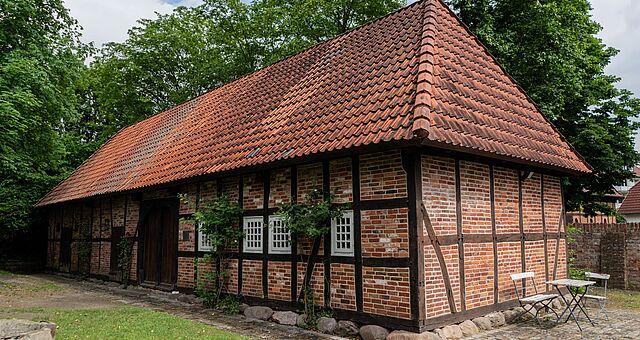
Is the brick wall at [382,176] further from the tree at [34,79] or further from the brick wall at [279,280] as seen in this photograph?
the tree at [34,79]

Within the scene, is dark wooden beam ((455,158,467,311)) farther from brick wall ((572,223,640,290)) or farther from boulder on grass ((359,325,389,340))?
brick wall ((572,223,640,290))

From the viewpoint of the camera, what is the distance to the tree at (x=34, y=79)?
14258 mm

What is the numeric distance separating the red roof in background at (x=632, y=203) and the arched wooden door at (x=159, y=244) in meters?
28.7

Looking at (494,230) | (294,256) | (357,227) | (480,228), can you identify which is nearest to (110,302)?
(294,256)

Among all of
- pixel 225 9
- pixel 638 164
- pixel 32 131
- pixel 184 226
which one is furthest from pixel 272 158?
pixel 225 9

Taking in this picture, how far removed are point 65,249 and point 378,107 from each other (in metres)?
15.0

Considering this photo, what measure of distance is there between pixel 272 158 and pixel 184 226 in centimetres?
420

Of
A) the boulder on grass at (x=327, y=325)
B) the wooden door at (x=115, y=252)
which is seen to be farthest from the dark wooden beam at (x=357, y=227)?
the wooden door at (x=115, y=252)

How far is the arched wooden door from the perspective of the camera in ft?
40.0

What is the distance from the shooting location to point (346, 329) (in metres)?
7.48

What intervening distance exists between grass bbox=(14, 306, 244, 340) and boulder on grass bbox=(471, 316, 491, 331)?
3628mm

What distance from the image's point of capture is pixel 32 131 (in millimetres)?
16344

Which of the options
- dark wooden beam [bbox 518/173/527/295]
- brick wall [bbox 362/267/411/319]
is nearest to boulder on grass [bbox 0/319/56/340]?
brick wall [bbox 362/267/411/319]

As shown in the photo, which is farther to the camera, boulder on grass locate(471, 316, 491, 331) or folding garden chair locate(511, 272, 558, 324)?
folding garden chair locate(511, 272, 558, 324)
